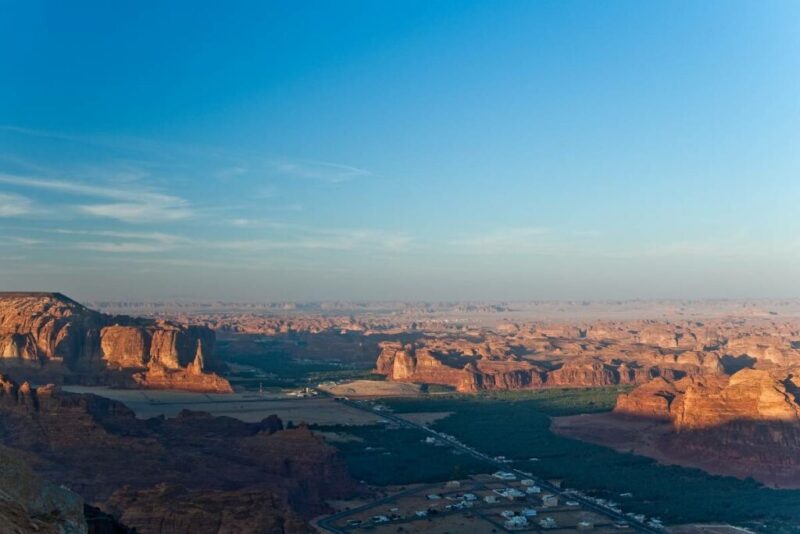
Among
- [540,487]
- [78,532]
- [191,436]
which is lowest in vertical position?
[540,487]

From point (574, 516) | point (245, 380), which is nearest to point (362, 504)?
point (574, 516)

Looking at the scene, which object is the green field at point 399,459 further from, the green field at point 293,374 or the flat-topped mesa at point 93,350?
the green field at point 293,374

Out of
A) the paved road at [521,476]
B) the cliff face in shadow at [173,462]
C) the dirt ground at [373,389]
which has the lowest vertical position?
the paved road at [521,476]

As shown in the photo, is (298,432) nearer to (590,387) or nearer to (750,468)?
(750,468)

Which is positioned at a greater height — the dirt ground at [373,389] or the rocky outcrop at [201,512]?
the rocky outcrop at [201,512]

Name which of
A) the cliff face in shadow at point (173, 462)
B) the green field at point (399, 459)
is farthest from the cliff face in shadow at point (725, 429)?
the cliff face in shadow at point (173, 462)

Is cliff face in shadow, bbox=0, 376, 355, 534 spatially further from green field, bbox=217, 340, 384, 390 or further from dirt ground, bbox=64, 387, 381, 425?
green field, bbox=217, 340, 384, 390

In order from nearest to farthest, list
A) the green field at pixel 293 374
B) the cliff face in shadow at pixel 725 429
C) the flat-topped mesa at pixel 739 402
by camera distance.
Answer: the cliff face in shadow at pixel 725 429 → the flat-topped mesa at pixel 739 402 → the green field at pixel 293 374
